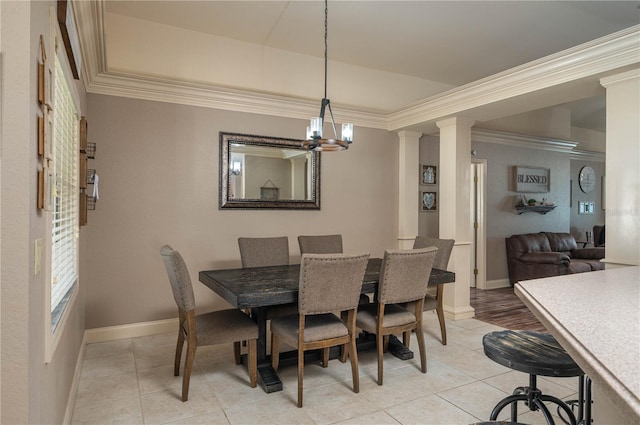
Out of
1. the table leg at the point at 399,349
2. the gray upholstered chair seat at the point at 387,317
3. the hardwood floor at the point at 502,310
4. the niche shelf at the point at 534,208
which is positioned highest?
the niche shelf at the point at 534,208

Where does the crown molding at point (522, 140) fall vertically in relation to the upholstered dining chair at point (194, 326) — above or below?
above

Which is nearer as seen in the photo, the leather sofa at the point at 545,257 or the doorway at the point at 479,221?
the leather sofa at the point at 545,257

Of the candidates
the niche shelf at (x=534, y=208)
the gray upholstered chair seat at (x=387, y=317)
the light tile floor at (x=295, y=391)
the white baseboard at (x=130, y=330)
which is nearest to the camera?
the light tile floor at (x=295, y=391)

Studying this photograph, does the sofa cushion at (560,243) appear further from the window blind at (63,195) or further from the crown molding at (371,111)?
the window blind at (63,195)

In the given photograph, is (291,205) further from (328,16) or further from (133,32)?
(133,32)

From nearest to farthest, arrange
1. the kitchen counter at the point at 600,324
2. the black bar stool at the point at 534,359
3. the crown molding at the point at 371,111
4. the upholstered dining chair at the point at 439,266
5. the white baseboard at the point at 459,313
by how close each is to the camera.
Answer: the kitchen counter at the point at 600,324, the black bar stool at the point at 534,359, the crown molding at the point at 371,111, the upholstered dining chair at the point at 439,266, the white baseboard at the point at 459,313

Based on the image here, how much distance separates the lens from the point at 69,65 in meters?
2.22

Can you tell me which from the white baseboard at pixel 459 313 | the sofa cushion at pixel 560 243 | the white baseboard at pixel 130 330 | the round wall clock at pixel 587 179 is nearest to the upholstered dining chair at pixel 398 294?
the white baseboard at pixel 459 313

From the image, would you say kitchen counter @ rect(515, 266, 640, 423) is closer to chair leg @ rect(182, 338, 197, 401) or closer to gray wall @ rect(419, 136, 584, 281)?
chair leg @ rect(182, 338, 197, 401)

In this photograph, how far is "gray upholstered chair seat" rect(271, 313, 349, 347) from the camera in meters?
2.57

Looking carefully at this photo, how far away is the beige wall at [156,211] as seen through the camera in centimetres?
365

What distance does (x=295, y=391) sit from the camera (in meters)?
2.66

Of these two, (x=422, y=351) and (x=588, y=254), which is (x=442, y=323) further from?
(x=588, y=254)

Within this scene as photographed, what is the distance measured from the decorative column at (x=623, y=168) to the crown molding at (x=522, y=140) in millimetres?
2841
